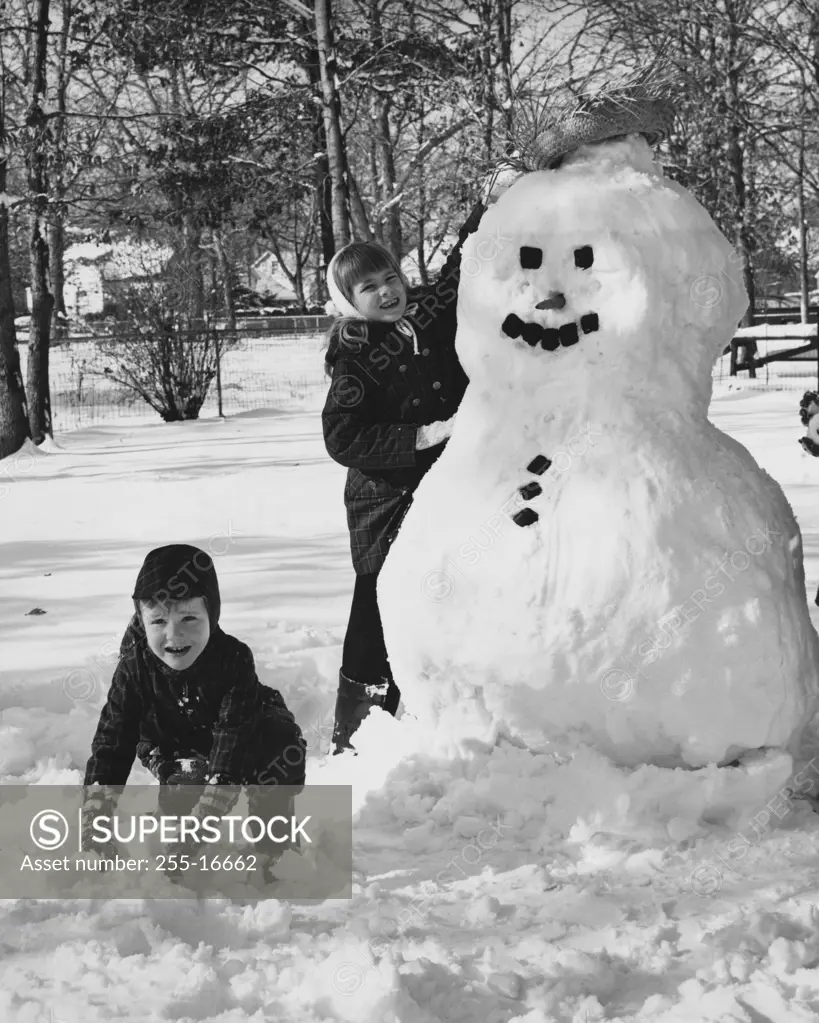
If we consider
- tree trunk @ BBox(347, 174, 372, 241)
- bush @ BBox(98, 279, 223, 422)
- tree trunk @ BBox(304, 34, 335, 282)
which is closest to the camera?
tree trunk @ BBox(304, 34, 335, 282)

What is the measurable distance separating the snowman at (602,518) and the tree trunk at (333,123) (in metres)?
10.1

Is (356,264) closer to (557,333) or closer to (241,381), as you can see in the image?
(557,333)

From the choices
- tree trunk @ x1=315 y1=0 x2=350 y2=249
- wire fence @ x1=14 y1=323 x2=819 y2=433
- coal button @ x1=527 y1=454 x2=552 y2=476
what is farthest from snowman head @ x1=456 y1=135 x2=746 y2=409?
wire fence @ x1=14 y1=323 x2=819 y2=433

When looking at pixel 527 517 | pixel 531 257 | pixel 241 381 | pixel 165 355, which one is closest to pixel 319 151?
pixel 165 355

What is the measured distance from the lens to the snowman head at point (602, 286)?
2.86 meters

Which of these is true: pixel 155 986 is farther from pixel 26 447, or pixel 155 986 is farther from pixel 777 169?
pixel 777 169

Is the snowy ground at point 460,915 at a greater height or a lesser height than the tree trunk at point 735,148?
lesser

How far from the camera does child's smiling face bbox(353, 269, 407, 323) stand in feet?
10.8

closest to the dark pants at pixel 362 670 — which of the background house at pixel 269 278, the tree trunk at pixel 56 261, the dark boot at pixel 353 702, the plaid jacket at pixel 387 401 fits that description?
the dark boot at pixel 353 702

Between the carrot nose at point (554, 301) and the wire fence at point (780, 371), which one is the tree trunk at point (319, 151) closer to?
Result: the wire fence at point (780, 371)

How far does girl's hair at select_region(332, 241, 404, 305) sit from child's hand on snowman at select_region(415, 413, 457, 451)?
1.48 ft

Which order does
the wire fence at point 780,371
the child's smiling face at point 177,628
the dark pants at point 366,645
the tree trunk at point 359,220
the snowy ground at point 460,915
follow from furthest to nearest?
the tree trunk at point 359,220 → the wire fence at point 780,371 → the dark pants at point 366,645 → the child's smiling face at point 177,628 → the snowy ground at point 460,915

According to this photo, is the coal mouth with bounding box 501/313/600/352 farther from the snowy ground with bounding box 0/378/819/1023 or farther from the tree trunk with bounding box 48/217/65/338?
the tree trunk with bounding box 48/217/65/338

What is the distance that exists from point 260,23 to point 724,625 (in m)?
12.8
